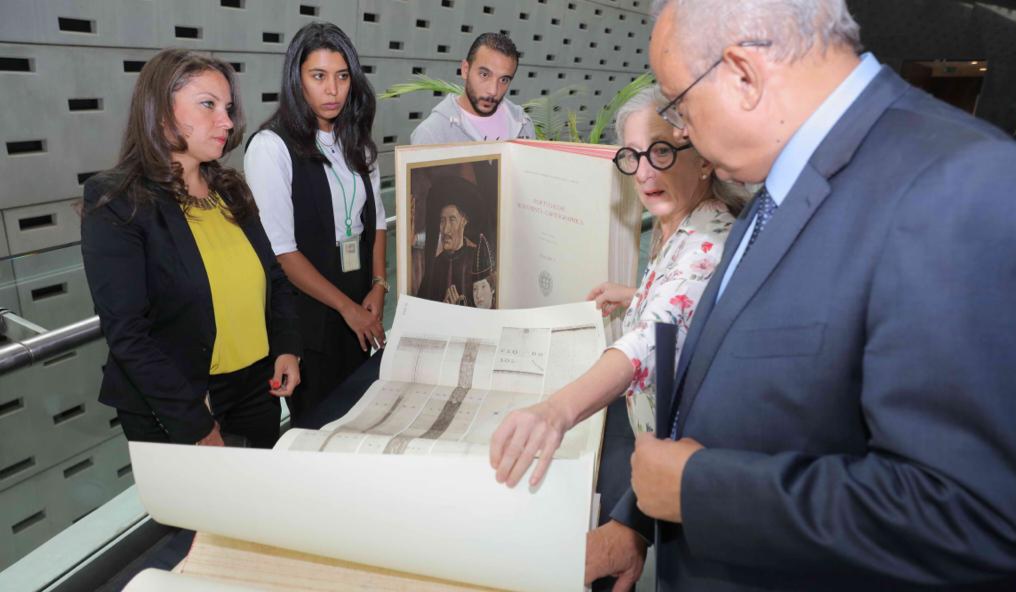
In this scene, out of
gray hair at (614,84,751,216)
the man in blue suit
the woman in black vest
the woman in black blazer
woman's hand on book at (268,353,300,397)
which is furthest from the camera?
the woman in black vest

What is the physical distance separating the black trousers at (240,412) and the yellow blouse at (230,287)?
5cm

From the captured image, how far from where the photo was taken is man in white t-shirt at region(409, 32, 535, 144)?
8.79ft

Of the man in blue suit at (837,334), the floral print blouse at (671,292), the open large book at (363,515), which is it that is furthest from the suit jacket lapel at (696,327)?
the floral print blouse at (671,292)

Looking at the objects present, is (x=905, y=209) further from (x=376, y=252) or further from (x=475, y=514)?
(x=376, y=252)

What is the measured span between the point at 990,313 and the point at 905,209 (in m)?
0.11

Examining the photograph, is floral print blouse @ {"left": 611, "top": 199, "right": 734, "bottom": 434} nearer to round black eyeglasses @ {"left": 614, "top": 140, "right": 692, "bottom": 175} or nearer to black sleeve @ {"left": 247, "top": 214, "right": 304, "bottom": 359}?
round black eyeglasses @ {"left": 614, "top": 140, "right": 692, "bottom": 175}

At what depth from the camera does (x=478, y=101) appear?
2.77m

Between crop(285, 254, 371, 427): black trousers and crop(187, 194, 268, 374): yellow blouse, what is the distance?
37 centimetres

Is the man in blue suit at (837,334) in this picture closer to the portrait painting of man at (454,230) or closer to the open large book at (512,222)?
the open large book at (512,222)

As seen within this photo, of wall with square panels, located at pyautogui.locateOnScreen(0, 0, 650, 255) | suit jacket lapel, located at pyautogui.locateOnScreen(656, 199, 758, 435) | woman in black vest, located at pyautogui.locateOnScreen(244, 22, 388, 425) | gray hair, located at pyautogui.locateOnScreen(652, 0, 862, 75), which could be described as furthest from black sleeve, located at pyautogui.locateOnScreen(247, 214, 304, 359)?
wall with square panels, located at pyautogui.locateOnScreen(0, 0, 650, 255)

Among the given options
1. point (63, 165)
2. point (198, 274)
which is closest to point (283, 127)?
point (198, 274)

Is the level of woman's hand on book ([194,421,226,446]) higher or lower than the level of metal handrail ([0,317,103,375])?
lower

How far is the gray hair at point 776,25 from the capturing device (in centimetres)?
69

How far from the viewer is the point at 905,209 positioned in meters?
0.58
